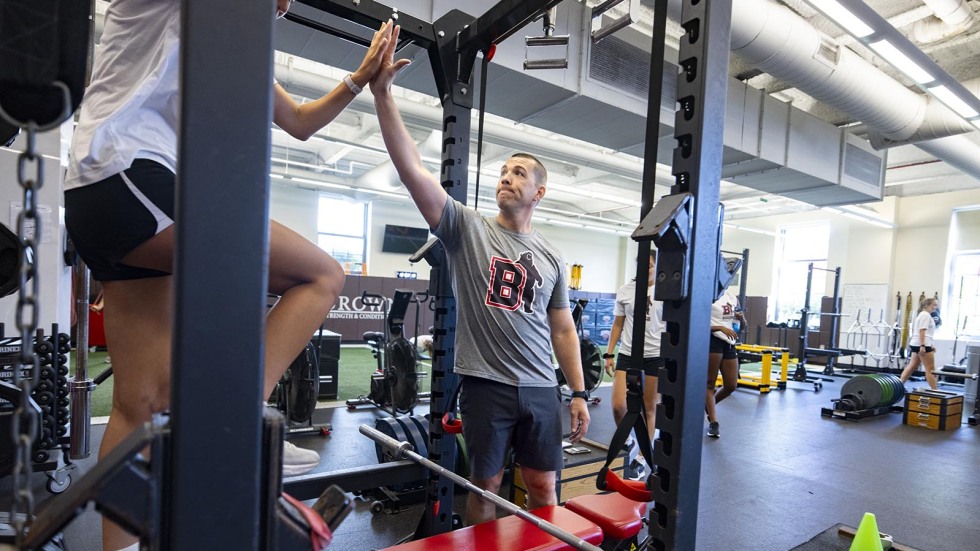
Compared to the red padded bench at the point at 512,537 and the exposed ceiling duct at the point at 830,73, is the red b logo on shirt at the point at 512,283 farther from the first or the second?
the exposed ceiling duct at the point at 830,73

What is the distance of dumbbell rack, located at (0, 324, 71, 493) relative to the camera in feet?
8.20

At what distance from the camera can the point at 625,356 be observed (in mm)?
3273

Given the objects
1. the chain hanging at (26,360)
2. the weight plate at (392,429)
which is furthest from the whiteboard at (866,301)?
the chain hanging at (26,360)

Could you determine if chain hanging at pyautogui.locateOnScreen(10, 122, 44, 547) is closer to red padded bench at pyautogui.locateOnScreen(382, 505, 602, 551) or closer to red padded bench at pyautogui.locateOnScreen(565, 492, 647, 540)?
red padded bench at pyautogui.locateOnScreen(382, 505, 602, 551)

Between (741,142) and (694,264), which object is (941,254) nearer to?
(741,142)

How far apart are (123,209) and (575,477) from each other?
97.9 inches

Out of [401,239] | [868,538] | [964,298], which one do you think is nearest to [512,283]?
[868,538]

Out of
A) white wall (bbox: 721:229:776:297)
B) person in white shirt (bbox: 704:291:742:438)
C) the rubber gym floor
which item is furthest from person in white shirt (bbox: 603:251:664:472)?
white wall (bbox: 721:229:776:297)

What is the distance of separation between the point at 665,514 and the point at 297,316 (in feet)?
2.58

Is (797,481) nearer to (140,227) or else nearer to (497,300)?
(497,300)

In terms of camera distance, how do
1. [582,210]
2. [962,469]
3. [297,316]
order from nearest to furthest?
1. [297,316]
2. [962,469]
3. [582,210]

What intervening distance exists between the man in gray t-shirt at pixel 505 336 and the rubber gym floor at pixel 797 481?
1.02m

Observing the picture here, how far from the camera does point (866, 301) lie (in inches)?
470

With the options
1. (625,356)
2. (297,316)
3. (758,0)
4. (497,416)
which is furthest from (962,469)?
(297,316)
